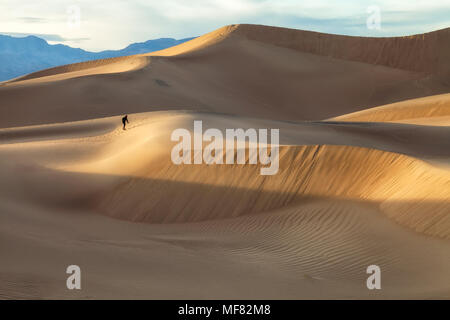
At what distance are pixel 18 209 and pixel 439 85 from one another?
38.9m

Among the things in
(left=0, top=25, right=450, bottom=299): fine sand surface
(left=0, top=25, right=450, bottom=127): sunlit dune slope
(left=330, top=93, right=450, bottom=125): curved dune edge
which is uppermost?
(left=0, top=25, right=450, bottom=127): sunlit dune slope

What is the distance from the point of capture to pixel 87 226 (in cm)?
1078

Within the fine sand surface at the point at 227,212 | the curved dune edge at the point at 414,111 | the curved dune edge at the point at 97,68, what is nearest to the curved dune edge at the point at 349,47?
the curved dune edge at the point at 97,68

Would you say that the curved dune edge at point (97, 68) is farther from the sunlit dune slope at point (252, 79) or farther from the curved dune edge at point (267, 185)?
the curved dune edge at point (267, 185)

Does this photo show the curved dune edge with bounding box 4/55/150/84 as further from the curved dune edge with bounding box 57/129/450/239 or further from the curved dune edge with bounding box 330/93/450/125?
the curved dune edge with bounding box 57/129/450/239

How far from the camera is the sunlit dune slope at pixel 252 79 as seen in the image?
33656 mm

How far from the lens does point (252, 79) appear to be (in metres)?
43.0

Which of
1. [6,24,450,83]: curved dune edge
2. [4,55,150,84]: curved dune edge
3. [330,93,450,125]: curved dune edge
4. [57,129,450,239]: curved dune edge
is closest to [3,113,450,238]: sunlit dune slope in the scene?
[57,129,450,239]: curved dune edge

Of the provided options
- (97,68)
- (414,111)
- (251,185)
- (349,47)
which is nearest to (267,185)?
(251,185)

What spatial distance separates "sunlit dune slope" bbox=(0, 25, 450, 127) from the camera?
1325 inches

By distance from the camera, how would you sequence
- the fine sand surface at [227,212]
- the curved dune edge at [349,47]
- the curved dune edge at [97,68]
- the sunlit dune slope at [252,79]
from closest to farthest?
the fine sand surface at [227,212] < the sunlit dune slope at [252,79] < the curved dune edge at [97,68] < the curved dune edge at [349,47]

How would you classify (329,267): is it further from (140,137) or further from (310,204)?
(140,137)

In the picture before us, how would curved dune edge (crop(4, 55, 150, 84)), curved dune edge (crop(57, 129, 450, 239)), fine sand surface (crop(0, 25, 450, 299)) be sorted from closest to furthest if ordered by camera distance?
fine sand surface (crop(0, 25, 450, 299)) → curved dune edge (crop(57, 129, 450, 239)) → curved dune edge (crop(4, 55, 150, 84))

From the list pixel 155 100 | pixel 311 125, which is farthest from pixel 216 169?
pixel 155 100
